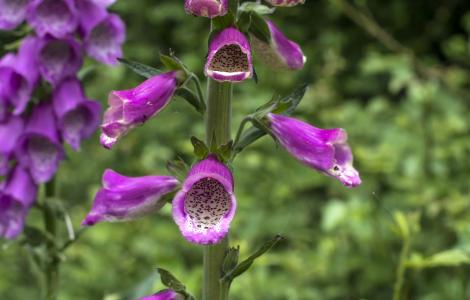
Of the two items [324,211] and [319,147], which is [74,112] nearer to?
[319,147]

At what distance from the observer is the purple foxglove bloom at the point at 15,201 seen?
1895 mm

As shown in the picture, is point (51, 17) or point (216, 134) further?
point (51, 17)

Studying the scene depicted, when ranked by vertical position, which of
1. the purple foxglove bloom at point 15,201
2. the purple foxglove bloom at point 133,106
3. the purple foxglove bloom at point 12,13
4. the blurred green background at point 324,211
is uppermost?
the purple foxglove bloom at point 133,106

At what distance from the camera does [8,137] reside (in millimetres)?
1865

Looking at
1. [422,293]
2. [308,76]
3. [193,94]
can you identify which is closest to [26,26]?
[193,94]

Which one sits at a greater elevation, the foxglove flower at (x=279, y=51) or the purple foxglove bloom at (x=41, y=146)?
the foxglove flower at (x=279, y=51)

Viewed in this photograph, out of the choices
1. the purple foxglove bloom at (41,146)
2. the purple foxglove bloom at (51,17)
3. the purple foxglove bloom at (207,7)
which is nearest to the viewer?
the purple foxglove bloom at (207,7)

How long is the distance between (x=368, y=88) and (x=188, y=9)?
11.6ft

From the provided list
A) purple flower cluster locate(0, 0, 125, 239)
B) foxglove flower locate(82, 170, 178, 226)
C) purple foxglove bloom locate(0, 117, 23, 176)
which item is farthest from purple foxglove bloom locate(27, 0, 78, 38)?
foxglove flower locate(82, 170, 178, 226)

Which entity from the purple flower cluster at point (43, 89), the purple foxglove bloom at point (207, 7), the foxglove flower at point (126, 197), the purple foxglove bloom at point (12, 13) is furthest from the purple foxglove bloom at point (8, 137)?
the purple foxglove bloom at point (207, 7)

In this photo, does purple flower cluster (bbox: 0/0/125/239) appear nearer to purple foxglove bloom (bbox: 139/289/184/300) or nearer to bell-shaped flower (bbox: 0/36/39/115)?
bell-shaped flower (bbox: 0/36/39/115)

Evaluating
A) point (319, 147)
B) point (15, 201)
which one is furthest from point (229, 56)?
point (15, 201)

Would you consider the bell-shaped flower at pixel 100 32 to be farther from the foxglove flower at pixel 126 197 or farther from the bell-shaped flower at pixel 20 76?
the foxglove flower at pixel 126 197

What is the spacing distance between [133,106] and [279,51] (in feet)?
0.92
